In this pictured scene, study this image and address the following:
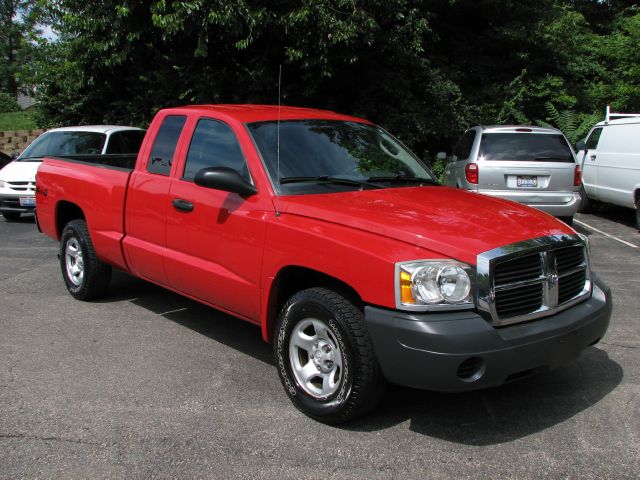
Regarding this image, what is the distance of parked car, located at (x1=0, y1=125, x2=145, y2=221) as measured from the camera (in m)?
11.6

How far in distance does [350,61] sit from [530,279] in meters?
10.5

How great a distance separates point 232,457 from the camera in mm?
3467

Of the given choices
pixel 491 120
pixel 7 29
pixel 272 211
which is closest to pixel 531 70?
pixel 491 120

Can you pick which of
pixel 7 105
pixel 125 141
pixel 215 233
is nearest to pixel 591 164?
pixel 125 141

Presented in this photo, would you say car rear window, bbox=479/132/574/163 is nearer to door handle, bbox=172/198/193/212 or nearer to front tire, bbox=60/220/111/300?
front tire, bbox=60/220/111/300

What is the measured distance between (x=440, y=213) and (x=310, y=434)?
150cm

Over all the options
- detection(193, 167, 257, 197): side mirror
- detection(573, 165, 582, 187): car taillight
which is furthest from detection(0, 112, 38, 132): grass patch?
detection(193, 167, 257, 197): side mirror

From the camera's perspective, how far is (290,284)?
14.0ft

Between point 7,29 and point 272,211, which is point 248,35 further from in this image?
point 7,29

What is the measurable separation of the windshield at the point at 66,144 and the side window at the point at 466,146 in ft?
20.0

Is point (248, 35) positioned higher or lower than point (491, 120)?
higher

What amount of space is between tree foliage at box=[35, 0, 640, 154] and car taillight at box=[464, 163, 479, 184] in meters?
4.19

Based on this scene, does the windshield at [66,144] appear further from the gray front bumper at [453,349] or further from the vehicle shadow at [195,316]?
the gray front bumper at [453,349]

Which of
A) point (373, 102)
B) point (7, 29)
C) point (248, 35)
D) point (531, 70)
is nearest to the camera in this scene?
point (248, 35)
